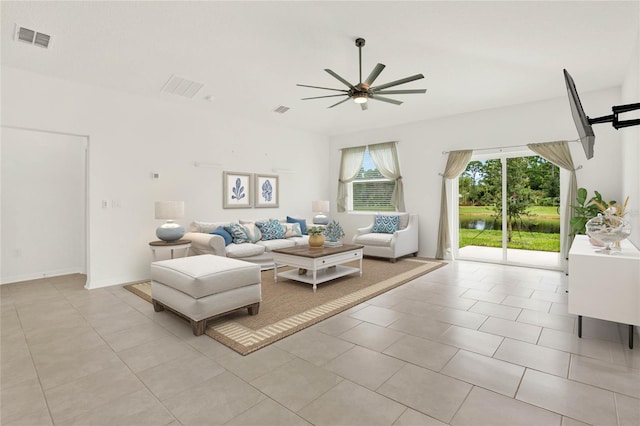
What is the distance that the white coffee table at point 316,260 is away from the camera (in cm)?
423

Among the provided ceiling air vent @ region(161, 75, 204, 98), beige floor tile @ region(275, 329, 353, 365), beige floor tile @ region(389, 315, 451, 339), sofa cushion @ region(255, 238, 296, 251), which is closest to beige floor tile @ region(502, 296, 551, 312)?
beige floor tile @ region(389, 315, 451, 339)

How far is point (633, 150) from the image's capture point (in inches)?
144

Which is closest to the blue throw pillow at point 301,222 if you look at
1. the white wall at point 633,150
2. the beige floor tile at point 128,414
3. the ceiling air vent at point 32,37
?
the ceiling air vent at point 32,37

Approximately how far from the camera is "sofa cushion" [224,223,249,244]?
210 inches

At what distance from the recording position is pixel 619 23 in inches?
132

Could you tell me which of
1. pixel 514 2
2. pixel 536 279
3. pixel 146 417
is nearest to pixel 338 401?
pixel 146 417

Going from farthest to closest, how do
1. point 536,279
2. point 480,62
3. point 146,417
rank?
point 536,279, point 480,62, point 146,417

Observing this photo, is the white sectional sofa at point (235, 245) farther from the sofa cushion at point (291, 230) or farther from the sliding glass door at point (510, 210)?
the sliding glass door at point (510, 210)

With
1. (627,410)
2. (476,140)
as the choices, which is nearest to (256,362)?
(627,410)

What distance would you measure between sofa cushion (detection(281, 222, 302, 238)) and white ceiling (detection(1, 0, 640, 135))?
2.52 m

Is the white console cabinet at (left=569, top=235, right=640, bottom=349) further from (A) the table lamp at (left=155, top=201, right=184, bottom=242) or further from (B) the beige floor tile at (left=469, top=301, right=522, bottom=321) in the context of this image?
(A) the table lamp at (left=155, top=201, right=184, bottom=242)

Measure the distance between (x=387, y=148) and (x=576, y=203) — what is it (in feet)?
11.9

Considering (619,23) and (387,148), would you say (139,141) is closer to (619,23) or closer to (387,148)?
(387,148)

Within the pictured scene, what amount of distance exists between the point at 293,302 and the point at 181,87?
3756 mm
